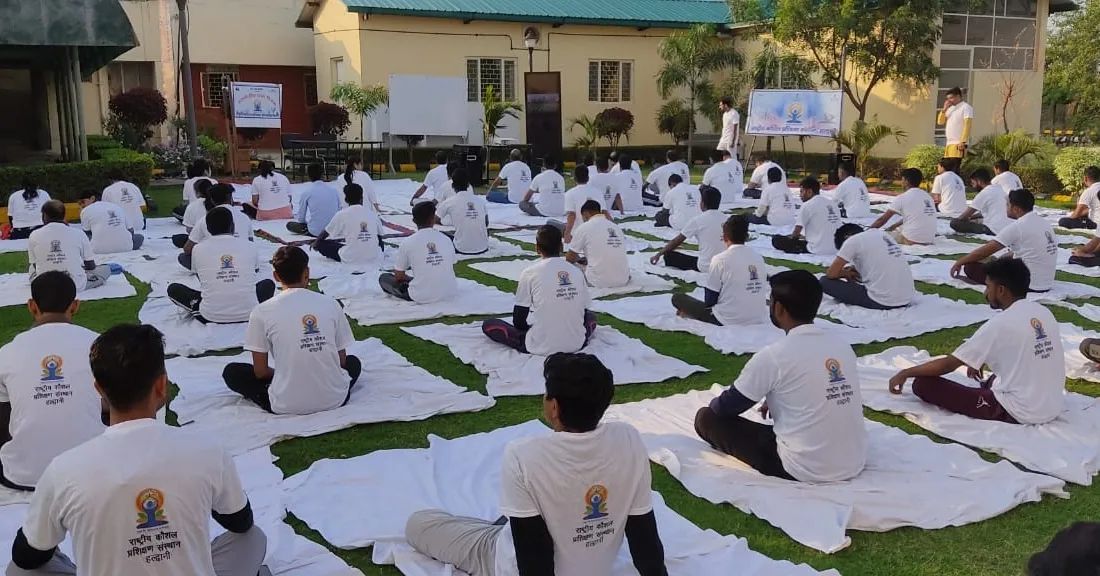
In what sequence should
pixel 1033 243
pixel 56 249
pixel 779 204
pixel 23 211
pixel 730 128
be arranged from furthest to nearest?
1. pixel 730 128
2. pixel 779 204
3. pixel 23 211
4. pixel 1033 243
5. pixel 56 249

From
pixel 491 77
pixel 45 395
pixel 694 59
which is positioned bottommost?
pixel 45 395

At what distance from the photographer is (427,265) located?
725cm

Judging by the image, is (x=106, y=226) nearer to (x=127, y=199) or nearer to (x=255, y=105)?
(x=127, y=199)

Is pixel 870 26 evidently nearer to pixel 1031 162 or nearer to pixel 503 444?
pixel 1031 162

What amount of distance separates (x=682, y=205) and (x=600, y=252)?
3.48 metres

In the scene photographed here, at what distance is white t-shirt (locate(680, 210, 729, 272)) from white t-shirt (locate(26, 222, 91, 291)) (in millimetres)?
4999

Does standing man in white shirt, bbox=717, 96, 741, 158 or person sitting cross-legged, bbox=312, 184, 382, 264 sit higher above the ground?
standing man in white shirt, bbox=717, 96, 741, 158

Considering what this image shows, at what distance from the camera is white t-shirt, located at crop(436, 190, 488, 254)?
9.58 metres

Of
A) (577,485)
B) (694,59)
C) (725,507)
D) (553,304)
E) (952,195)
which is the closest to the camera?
(577,485)

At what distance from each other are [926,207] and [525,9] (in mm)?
13293

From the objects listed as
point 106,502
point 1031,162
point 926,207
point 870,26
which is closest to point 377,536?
point 106,502

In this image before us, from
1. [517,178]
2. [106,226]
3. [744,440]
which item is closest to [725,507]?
[744,440]

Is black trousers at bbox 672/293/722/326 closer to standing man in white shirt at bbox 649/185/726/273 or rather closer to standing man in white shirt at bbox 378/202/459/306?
standing man in white shirt at bbox 649/185/726/273

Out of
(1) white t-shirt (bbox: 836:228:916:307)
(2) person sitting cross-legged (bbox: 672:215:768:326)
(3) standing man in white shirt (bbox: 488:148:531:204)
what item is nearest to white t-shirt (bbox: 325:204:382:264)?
(2) person sitting cross-legged (bbox: 672:215:768:326)
